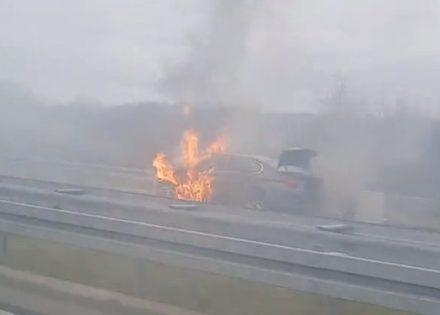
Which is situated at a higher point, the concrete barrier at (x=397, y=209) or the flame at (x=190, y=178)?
the flame at (x=190, y=178)

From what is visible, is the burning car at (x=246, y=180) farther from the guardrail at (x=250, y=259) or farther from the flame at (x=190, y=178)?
the guardrail at (x=250, y=259)

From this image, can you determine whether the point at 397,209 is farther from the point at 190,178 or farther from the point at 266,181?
the point at 190,178

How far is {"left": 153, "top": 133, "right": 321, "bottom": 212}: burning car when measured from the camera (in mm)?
14250

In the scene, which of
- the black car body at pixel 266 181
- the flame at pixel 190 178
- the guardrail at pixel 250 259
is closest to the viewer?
the guardrail at pixel 250 259

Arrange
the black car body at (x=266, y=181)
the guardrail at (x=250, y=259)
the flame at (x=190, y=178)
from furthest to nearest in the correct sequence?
the flame at (x=190, y=178), the black car body at (x=266, y=181), the guardrail at (x=250, y=259)

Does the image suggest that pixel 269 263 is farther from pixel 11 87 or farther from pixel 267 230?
pixel 11 87

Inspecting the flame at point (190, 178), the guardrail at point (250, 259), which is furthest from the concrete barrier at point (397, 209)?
the guardrail at point (250, 259)

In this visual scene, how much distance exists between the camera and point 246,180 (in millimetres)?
14570

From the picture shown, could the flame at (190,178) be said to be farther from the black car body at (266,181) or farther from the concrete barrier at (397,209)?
the concrete barrier at (397,209)

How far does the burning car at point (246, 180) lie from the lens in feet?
46.8

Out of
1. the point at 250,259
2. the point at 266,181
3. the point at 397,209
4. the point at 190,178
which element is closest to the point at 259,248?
the point at 250,259

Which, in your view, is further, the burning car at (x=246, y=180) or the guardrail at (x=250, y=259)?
the burning car at (x=246, y=180)

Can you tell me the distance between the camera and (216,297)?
665cm

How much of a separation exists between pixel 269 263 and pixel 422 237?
15.2 ft
